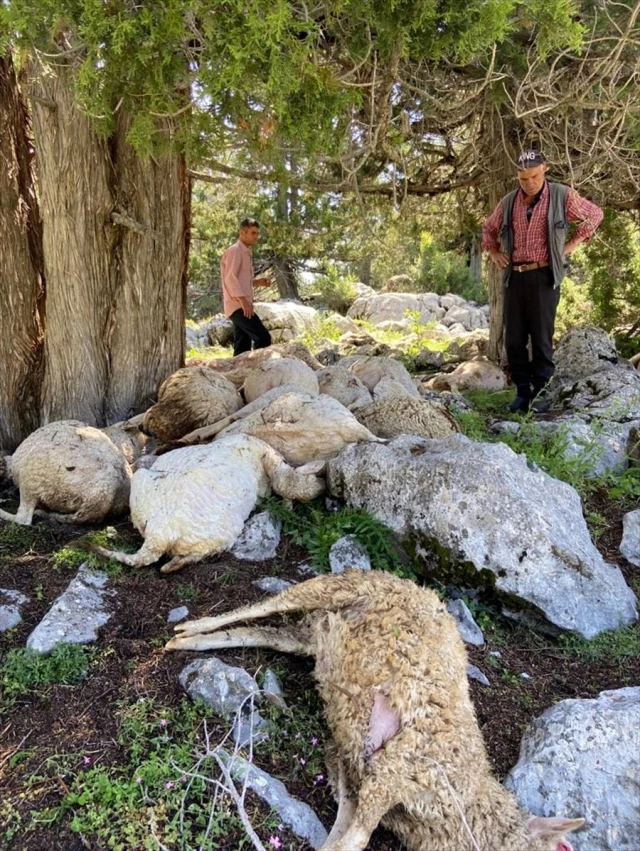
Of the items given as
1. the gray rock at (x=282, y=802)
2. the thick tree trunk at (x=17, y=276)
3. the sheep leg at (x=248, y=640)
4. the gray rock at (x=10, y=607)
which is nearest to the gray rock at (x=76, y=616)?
the gray rock at (x=10, y=607)

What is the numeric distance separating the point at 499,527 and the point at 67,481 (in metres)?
2.62

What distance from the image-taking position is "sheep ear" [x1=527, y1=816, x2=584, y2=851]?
1.87 m

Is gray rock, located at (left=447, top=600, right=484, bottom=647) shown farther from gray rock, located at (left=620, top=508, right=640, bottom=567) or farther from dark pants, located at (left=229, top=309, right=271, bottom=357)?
dark pants, located at (left=229, top=309, right=271, bottom=357)

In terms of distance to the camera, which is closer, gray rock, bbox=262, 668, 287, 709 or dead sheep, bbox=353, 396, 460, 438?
gray rock, bbox=262, 668, 287, 709

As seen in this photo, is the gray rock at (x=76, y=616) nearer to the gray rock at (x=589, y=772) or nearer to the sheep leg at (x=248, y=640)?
the sheep leg at (x=248, y=640)

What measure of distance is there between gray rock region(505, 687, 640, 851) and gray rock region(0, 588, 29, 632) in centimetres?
224

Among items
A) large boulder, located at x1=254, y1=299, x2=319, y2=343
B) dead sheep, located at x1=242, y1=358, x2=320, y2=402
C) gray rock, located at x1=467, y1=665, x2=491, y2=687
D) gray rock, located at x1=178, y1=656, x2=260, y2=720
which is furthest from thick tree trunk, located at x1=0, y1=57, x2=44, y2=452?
large boulder, located at x1=254, y1=299, x2=319, y2=343

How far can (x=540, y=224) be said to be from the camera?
5758mm

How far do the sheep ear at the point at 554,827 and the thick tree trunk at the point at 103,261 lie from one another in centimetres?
442

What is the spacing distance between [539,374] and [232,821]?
5.17m

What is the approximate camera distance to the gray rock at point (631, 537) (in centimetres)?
399

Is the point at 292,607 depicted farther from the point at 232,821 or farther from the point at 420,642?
the point at 232,821

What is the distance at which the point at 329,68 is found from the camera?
361 centimetres

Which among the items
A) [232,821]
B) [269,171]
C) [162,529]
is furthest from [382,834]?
[269,171]
